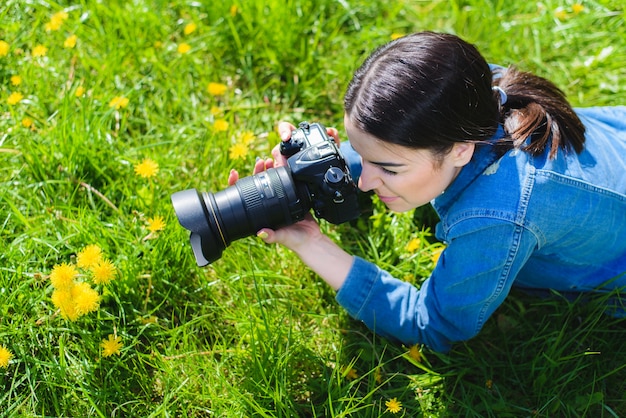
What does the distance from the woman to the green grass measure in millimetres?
188

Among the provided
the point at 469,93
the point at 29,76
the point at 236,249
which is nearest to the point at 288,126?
the point at 236,249

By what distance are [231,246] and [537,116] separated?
1143 mm

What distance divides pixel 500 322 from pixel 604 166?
67 cm

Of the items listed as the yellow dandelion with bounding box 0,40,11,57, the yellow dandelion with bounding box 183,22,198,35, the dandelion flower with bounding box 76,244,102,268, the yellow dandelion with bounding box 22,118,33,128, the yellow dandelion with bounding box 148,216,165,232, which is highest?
the yellow dandelion with bounding box 0,40,11,57

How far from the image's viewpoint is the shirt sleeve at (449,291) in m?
1.74

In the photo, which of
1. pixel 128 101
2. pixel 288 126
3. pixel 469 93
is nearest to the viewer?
pixel 469 93

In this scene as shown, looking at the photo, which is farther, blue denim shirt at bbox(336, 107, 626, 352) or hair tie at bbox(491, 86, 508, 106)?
hair tie at bbox(491, 86, 508, 106)

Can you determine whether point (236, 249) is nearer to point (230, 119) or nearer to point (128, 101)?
point (230, 119)

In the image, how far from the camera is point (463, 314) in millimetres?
1868

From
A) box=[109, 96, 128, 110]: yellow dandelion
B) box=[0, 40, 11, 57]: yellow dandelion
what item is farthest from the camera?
box=[0, 40, 11, 57]: yellow dandelion

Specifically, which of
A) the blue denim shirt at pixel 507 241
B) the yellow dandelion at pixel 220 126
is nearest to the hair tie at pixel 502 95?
the blue denim shirt at pixel 507 241

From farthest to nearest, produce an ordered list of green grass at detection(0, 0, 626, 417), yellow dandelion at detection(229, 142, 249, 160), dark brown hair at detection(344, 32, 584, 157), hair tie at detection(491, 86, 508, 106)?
yellow dandelion at detection(229, 142, 249, 160) < green grass at detection(0, 0, 626, 417) < hair tie at detection(491, 86, 508, 106) < dark brown hair at detection(344, 32, 584, 157)

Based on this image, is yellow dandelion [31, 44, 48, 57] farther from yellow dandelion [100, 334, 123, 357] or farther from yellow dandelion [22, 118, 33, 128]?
yellow dandelion [100, 334, 123, 357]

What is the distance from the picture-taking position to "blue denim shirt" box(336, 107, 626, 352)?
1.73 m
